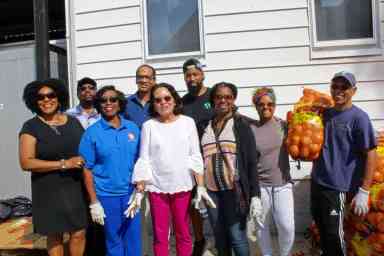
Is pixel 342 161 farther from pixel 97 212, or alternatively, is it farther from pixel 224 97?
pixel 97 212

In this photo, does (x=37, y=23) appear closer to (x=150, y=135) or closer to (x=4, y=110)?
(x=4, y=110)

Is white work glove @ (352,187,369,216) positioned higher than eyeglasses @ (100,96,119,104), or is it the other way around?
eyeglasses @ (100,96,119,104)

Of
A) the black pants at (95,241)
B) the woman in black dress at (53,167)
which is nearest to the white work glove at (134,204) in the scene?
the woman in black dress at (53,167)

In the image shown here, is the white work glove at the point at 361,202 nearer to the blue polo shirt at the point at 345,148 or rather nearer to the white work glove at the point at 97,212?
the blue polo shirt at the point at 345,148

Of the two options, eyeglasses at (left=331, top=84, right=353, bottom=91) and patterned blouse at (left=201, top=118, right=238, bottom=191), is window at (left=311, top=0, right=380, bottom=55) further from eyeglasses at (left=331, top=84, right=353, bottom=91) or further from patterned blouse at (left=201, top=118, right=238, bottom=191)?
patterned blouse at (left=201, top=118, right=238, bottom=191)

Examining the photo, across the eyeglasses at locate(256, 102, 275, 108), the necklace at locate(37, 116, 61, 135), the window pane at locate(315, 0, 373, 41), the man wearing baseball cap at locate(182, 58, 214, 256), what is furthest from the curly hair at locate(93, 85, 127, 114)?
the window pane at locate(315, 0, 373, 41)

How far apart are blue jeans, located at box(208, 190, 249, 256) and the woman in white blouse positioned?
104 mm

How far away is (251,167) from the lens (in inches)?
140

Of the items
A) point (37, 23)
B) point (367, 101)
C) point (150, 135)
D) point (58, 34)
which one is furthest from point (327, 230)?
point (58, 34)

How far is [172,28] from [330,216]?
3.29 m

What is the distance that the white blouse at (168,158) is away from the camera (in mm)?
3572


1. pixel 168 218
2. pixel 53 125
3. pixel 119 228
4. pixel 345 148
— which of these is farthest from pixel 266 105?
pixel 53 125

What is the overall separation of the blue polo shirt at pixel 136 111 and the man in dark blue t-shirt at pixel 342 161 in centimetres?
165

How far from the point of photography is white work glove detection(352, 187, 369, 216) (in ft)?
11.4
